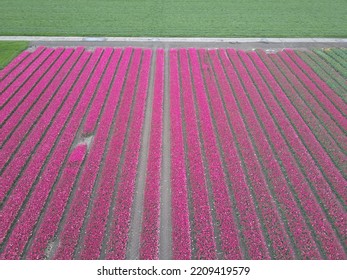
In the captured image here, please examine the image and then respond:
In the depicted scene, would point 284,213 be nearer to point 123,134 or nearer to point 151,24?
point 123,134

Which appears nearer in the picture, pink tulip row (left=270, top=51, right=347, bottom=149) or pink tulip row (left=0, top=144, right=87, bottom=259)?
pink tulip row (left=0, top=144, right=87, bottom=259)

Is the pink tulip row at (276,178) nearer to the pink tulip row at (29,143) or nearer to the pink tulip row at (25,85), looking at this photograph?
the pink tulip row at (29,143)

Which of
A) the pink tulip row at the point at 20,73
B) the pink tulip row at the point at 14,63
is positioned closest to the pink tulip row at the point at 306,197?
the pink tulip row at the point at 20,73

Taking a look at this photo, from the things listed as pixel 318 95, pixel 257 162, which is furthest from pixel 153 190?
pixel 318 95

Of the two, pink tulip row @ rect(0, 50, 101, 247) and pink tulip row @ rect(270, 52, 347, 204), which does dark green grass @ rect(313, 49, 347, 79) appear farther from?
pink tulip row @ rect(0, 50, 101, 247)

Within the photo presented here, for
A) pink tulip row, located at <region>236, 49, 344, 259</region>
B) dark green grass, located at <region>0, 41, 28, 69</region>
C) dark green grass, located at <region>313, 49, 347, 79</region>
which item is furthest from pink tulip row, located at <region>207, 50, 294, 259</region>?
dark green grass, located at <region>0, 41, 28, 69</region>

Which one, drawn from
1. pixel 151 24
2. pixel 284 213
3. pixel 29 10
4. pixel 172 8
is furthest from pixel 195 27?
pixel 284 213
